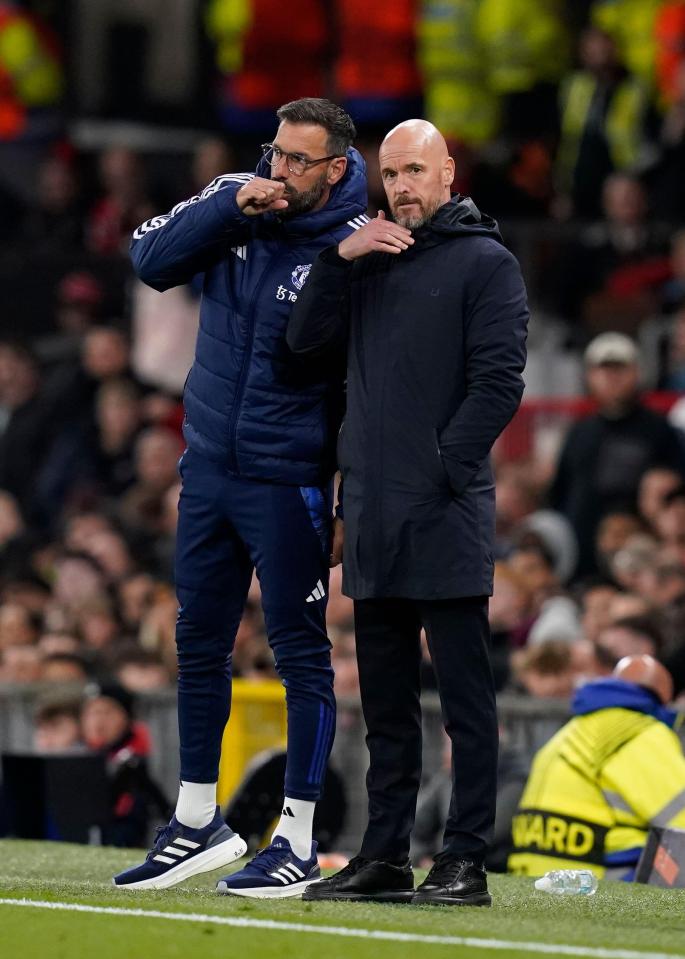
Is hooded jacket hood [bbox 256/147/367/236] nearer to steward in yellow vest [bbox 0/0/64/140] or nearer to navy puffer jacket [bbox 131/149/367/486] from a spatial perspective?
navy puffer jacket [bbox 131/149/367/486]

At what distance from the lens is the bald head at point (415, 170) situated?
645 cm

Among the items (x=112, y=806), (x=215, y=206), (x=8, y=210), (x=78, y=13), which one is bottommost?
(x=112, y=806)

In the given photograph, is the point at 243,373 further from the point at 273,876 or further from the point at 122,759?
the point at 122,759

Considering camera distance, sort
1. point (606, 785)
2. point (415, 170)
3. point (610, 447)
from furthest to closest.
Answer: point (610, 447)
point (606, 785)
point (415, 170)

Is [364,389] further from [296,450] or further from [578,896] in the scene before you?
[578,896]

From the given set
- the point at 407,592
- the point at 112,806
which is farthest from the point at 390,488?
the point at 112,806

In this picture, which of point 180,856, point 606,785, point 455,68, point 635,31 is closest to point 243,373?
point 180,856

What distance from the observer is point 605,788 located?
320 inches

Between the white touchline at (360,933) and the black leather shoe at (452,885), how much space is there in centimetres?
54

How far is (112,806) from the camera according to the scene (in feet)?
31.6

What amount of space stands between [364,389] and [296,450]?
344mm

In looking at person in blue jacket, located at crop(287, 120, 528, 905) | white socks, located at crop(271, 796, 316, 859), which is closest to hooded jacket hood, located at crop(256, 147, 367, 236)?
person in blue jacket, located at crop(287, 120, 528, 905)

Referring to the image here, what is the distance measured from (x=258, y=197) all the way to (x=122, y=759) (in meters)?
→ 3.87

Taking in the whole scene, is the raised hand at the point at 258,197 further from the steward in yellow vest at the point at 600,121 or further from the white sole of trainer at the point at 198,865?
the steward in yellow vest at the point at 600,121
